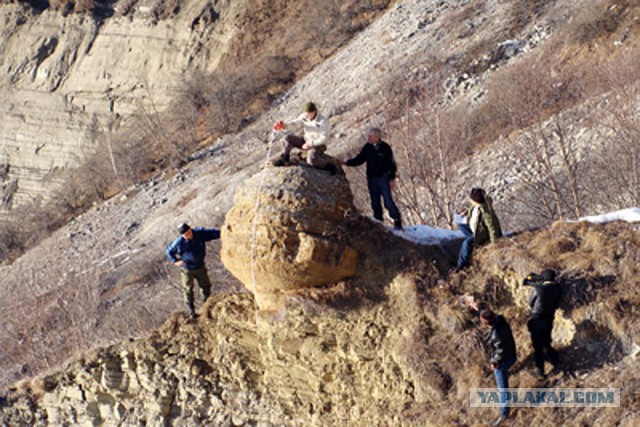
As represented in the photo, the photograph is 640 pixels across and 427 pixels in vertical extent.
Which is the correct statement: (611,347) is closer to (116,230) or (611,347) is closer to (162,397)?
(162,397)

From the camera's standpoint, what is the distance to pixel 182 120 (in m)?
46.8

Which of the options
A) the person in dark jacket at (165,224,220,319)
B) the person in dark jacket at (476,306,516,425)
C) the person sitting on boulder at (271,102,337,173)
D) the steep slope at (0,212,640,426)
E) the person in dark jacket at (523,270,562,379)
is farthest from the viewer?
the person in dark jacket at (165,224,220,319)

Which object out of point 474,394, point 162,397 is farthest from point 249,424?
point 474,394

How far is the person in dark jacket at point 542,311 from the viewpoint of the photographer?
9469 mm

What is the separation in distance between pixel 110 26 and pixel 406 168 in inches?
1366

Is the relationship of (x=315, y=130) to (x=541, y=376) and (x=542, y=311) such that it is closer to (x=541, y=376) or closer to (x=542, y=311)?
(x=542, y=311)

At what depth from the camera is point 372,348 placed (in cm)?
1071

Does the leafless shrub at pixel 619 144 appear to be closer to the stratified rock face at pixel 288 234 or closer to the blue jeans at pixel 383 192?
the blue jeans at pixel 383 192

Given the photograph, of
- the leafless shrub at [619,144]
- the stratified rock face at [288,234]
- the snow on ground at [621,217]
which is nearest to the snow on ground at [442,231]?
the snow on ground at [621,217]

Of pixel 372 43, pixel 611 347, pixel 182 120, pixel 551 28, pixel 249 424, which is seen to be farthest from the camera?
pixel 182 120

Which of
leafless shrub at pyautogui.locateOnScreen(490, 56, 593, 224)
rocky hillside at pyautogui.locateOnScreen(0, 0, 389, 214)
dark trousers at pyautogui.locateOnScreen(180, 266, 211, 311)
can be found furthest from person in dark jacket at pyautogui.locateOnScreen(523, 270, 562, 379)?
rocky hillside at pyautogui.locateOnScreen(0, 0, 389, 214)

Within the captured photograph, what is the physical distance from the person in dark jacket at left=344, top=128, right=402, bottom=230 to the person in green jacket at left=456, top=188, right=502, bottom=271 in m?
1.03

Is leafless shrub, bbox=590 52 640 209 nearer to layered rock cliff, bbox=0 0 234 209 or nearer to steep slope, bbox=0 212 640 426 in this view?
steep slope, bbox=0 212 640 426

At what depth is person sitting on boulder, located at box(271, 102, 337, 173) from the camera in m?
11.1
